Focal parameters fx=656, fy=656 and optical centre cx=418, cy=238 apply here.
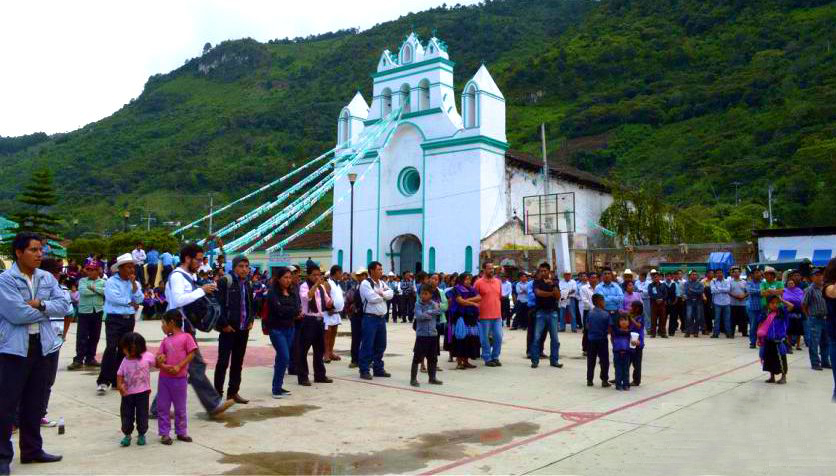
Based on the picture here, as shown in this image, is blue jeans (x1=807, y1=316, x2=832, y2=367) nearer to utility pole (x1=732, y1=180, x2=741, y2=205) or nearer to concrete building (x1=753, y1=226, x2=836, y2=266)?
concrete building (x1=753, y1=226, x2=836, y2=266)

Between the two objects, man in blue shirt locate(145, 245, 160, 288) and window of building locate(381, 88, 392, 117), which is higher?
window of building locate(381, 88, 392, 117)

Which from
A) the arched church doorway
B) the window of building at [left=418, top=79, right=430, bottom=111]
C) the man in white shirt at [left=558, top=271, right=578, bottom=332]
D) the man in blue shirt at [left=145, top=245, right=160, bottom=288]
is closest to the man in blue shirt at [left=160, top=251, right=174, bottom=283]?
the man in blue shirt at [left=145, top=245, right=160, bottom=288]

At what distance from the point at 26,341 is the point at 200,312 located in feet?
5.79

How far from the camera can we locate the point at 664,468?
18.0ft

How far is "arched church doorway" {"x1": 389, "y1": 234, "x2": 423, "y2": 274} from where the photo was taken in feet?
119

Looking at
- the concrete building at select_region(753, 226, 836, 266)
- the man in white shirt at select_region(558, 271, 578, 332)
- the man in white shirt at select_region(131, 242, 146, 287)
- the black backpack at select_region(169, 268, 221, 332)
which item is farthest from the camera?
the concrete building at select_region(753, 226, 836, 266)

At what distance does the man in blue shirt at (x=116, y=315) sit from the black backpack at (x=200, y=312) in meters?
2.10

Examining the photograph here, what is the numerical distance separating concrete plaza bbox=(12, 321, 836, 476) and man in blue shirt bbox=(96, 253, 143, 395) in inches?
15.8

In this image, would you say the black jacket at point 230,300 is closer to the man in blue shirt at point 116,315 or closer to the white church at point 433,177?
the man in blue shirt at point 116,315

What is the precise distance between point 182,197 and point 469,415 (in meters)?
73.1

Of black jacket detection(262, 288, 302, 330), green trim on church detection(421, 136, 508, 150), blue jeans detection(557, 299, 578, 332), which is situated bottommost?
blue jeans detection(557, 299, 578, 332)

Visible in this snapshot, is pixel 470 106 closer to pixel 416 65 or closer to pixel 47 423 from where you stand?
pixel 416 65

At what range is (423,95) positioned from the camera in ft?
117

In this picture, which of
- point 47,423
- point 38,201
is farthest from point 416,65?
point 47,423
